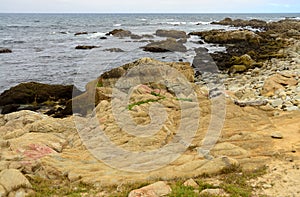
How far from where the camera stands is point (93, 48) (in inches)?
1687

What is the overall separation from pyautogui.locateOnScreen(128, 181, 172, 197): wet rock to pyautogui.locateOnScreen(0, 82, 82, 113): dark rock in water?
1302cm

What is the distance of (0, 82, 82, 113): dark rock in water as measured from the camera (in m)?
19.0

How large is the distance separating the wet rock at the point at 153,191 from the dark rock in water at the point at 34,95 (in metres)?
13.0

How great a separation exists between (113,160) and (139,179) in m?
1.60

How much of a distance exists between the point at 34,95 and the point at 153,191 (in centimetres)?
1485

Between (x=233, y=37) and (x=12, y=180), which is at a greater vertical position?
(x=233, y=37)

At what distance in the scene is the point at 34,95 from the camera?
19766 millimetres

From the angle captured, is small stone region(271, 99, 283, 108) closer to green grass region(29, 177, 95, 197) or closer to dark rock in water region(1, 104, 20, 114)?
green grass region(29, 177, 95, 197)

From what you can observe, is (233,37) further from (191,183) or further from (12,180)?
(12,180)

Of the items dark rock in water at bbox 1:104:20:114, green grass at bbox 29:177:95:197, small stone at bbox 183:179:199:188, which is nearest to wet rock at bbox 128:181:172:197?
small stone at bbox 183:179:199:188

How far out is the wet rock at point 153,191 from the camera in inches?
267

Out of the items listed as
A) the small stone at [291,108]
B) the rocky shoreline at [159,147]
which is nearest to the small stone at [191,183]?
the rocky shoreline at [159,147]

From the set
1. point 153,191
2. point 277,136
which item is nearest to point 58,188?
point 153,191

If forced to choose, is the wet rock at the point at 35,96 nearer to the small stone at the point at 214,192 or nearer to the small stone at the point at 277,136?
the small stone at the point at 277,136
